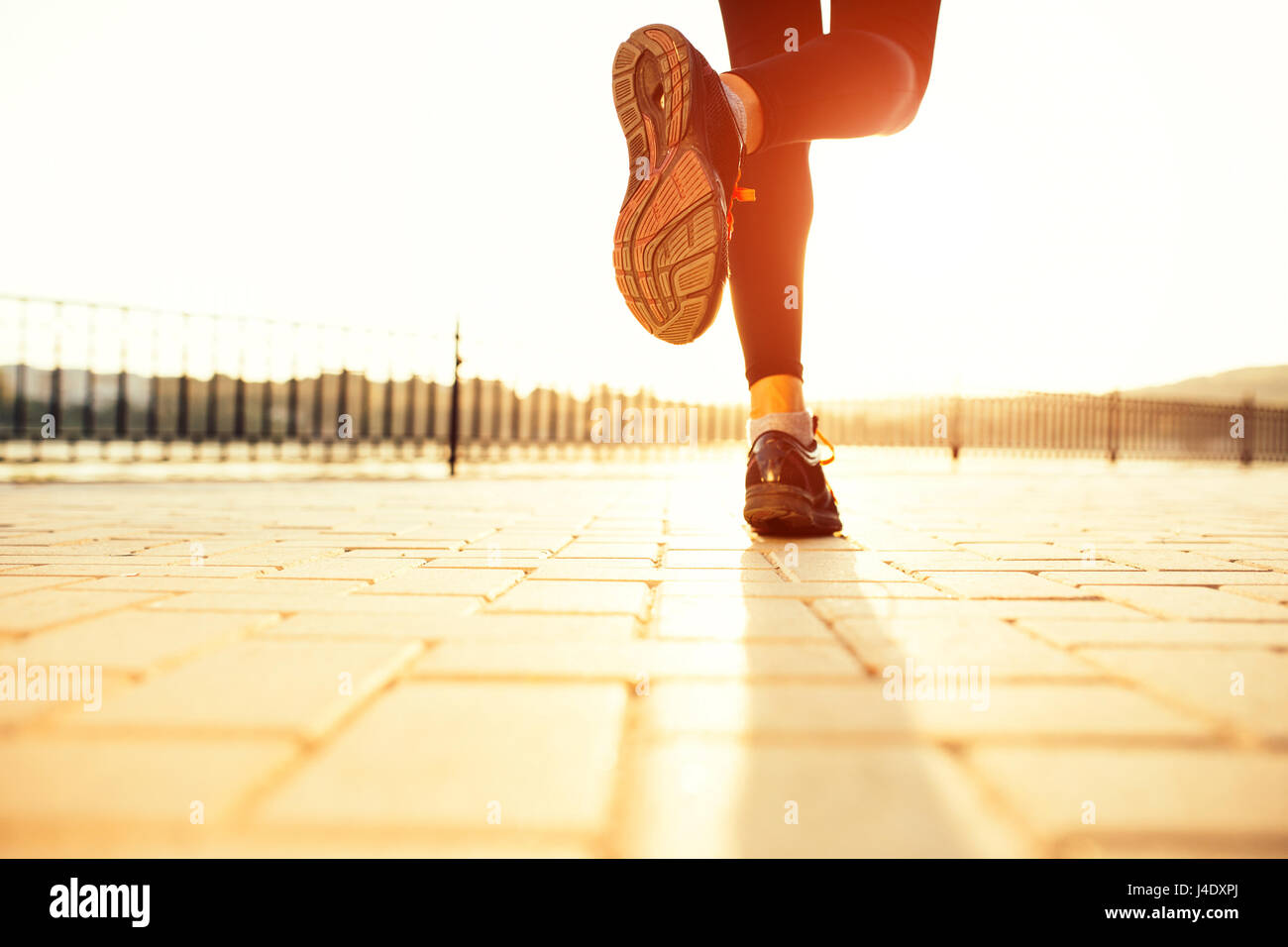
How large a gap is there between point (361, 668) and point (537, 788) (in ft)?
1.22

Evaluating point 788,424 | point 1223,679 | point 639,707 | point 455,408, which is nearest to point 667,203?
point 788,424

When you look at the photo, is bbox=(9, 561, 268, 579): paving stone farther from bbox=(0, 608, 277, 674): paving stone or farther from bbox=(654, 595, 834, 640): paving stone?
bbox=(654, 595, 834, 640): paving stone

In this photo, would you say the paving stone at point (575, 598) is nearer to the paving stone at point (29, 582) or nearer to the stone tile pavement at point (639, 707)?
the stone tile pavement at point (639, 707)

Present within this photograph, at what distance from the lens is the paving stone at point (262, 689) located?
0.74m

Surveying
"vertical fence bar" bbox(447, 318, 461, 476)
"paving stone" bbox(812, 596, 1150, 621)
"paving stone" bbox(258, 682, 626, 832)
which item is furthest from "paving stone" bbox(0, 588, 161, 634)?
"vertical fence bar" bbox(447, 318, 461, 476)

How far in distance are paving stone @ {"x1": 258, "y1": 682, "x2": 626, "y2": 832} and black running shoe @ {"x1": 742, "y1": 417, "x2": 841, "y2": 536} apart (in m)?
1.30

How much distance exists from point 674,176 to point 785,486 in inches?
34.5

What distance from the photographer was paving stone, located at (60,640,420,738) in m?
0.74

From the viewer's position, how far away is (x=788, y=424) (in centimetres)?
208

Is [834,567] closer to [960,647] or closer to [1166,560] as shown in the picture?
[960,647]

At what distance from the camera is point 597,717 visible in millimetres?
770

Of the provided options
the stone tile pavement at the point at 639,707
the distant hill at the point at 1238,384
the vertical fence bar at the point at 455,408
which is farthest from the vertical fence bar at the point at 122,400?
the distant hill at the point at 1238,384

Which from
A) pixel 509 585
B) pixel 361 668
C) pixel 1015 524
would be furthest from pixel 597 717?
pixel 1015 524
